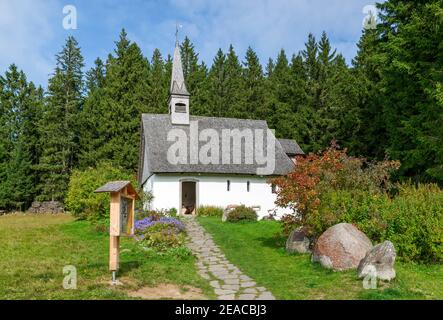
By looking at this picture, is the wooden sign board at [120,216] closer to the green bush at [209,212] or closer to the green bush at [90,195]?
the green bush at [90,195]

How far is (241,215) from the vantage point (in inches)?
813

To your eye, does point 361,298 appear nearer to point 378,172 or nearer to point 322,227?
point 322,227

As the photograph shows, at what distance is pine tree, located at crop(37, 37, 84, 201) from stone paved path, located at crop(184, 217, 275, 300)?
101ft

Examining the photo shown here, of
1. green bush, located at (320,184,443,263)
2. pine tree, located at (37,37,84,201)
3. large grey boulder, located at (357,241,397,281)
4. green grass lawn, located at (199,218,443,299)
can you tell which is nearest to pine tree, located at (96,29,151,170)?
pine tree, located at (37,37,84,201)

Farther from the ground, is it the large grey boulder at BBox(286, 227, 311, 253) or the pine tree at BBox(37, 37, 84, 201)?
the pine tree at BBox(37, 37, 84, 201)

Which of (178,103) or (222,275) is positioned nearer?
(222,275)

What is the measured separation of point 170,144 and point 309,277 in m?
19.8

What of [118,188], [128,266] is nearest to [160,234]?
[128,266]

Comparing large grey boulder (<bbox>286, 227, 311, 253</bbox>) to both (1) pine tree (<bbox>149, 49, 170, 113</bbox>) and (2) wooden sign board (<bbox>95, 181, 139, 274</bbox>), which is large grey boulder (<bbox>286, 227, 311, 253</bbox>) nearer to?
(2) wooden sign board (<bbox>95, 181, 139, 274</bbox>)

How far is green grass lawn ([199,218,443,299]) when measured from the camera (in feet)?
26.0

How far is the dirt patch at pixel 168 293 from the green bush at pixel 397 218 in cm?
512

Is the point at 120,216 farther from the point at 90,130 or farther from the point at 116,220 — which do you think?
the point at 90,130

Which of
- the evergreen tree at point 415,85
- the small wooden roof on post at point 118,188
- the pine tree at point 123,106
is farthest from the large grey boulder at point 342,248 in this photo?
the pine tree at point 123,106
